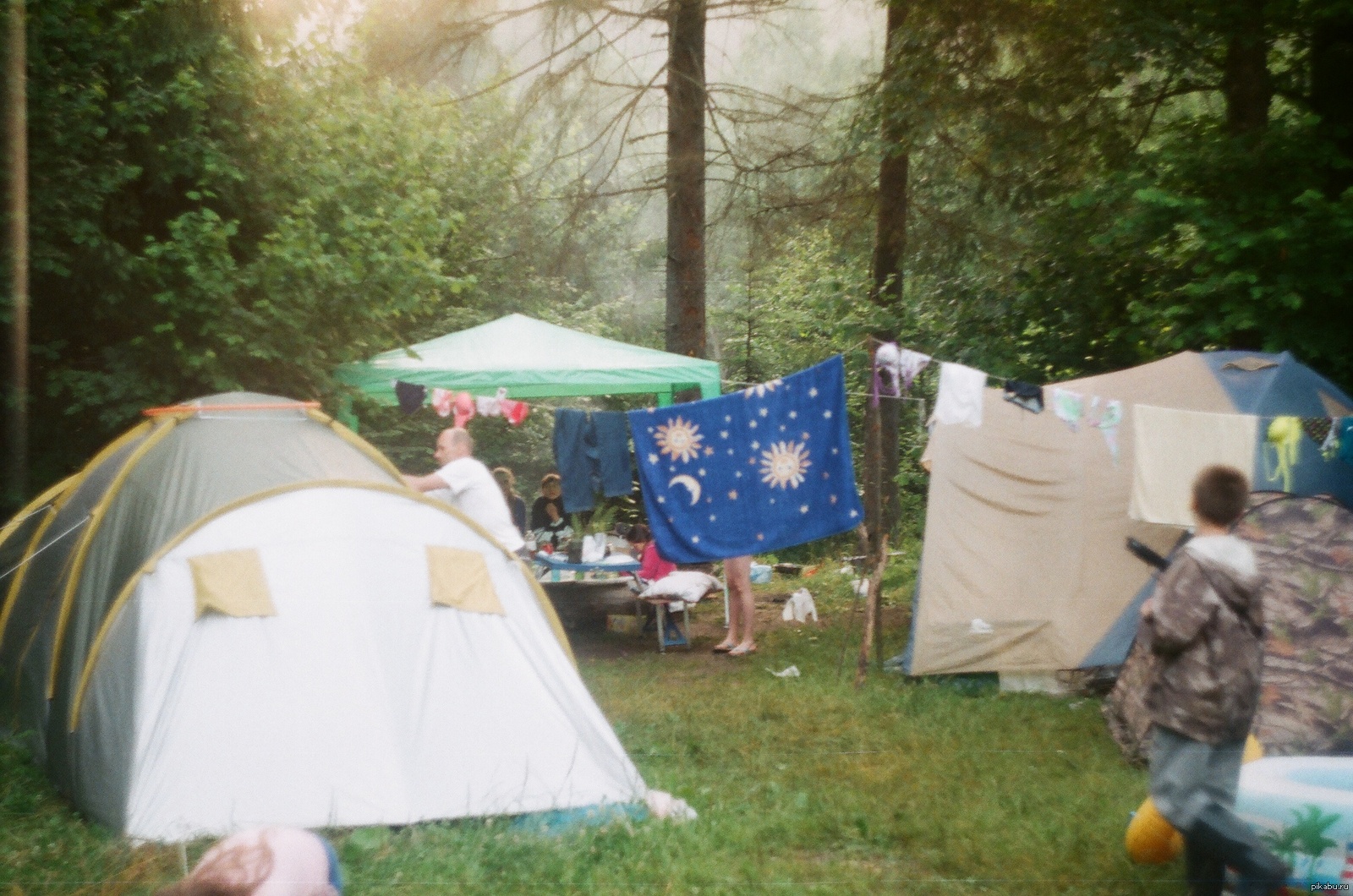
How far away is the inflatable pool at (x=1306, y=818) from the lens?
3.72 m

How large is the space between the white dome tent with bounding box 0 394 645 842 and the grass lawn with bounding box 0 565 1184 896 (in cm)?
20

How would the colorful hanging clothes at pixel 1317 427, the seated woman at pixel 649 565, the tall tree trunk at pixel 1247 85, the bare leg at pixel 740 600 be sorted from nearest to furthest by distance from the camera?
the colorful hanging clothes at pixel 1317 427 → the tall tree trunk at pixel 1247 85 → the bare leg at pixel 740 600 → the seated woman at pixel 649 565

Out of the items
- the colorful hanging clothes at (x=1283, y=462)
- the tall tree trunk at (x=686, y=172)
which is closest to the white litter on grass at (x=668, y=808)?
the colorful hanging clothes at (x=1283, y=462)

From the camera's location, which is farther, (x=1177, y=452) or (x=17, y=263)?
(x=17, y=263)

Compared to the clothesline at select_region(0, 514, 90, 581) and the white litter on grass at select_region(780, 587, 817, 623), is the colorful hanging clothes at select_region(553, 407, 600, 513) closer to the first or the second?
the white litter on grass at select_region(780, 587, 817, 623)

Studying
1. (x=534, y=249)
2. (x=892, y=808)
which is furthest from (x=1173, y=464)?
(x=534, y=249)

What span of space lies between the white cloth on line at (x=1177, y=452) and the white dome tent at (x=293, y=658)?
3355mm

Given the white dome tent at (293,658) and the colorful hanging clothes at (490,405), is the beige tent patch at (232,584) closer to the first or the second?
the white dome tent at (293,658)

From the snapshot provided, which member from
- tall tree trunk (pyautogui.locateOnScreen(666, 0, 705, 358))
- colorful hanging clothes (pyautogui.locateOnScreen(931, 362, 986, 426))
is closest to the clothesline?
colorful hanging clothes (pyautogui.locateOnScreen(931, 362, 986, 426))

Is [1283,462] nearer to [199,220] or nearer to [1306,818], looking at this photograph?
[1306,818]

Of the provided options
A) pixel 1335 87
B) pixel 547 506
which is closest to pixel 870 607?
pixel 547 506

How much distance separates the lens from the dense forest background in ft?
25.5

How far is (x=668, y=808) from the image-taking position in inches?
196

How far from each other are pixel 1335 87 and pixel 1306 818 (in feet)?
20.4
